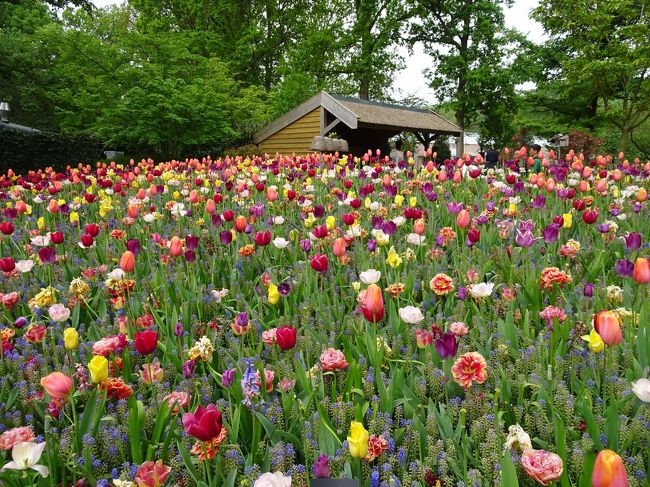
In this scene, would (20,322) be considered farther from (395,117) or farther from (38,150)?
(395,117)

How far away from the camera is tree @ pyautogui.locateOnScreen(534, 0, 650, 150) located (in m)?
21.8

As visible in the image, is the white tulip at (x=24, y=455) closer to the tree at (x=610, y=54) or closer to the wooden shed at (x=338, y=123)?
the wooden shed at (x=338, y=123)

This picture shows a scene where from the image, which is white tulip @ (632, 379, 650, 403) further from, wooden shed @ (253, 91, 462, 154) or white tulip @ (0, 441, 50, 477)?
wooden shed @ (253, 91, 462, 154)

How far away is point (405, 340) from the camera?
216 cm

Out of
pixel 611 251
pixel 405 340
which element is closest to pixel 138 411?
pixel 405 340

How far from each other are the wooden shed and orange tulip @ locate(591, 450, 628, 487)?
1648 centimetres

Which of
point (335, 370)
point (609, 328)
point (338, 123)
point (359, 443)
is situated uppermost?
point (338, 123)

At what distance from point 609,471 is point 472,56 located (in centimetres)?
3212

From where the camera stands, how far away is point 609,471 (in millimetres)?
829

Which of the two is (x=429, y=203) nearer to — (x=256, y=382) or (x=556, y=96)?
(x=256, y=382)

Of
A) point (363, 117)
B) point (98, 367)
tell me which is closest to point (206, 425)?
point (98, 367)

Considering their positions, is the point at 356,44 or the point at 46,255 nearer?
the point at 46,255

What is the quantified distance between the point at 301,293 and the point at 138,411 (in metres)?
1.16

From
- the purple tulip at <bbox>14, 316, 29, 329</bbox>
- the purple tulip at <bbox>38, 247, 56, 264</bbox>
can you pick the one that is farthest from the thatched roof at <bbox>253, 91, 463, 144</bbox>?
the purple tulip at <bbox>14, 316, 29, 329</bbox>
